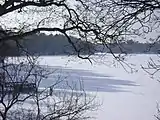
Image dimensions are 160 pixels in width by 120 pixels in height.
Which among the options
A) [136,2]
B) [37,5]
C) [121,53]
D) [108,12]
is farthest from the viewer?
[37,5]

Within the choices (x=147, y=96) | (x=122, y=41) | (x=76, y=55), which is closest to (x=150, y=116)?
(x=147, y=96)

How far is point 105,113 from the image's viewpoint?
16.8 meters

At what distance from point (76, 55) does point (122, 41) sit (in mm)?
1743

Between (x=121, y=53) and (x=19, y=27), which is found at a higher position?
(x=19, y=27)

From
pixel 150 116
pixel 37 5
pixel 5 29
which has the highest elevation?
pixel 37 5

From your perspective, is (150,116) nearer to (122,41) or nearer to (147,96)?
(147,96)

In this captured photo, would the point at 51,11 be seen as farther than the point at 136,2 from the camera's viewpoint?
Yes

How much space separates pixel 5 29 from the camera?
20.2 feet

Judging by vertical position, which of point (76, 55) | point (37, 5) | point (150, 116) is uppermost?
point (37, 5)

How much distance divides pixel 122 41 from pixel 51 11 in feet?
6.18

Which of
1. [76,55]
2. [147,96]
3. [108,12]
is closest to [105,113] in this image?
[147,96]

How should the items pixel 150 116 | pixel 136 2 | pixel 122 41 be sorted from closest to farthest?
pixel 136 2
pixel 122 41
pixel 150 116

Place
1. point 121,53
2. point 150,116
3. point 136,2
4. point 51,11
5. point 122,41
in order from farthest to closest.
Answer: point 150,116, point 51,11, point 121,53, point 122,41, point 136,2

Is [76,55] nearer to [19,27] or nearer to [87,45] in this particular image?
[87,45]
